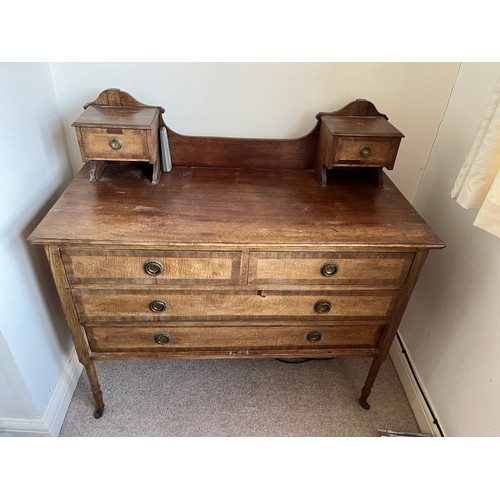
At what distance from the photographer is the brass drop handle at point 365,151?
Answer: 1.21 metres

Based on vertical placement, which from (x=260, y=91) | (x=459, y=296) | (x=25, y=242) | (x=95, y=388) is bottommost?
(x=95, y=388)

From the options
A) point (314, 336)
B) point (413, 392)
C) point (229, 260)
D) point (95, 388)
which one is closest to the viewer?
point (229, 260)

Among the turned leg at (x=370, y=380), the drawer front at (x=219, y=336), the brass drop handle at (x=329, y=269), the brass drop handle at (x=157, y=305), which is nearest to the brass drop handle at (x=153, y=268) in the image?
the brass drop handle at (x=157, y=305)

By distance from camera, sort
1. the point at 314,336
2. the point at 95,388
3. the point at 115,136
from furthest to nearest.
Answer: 1. the point at 95,388
2. the point at 314,336
3. the point at 115,136

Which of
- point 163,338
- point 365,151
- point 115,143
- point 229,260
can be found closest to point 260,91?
point 365,151

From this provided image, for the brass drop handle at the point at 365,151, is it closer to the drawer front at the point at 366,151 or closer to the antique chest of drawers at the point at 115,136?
the drawer front at the point at 366,151

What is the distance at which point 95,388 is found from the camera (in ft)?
4.42

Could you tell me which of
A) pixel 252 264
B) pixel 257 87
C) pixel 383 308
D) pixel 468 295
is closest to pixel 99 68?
pixel 257 87

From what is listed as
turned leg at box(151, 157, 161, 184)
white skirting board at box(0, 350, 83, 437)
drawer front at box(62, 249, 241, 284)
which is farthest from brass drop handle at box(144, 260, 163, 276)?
white skirting board at box(0, 350, 83, 437)

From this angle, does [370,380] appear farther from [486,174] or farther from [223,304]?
[486,174]

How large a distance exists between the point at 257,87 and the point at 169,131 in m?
0.35

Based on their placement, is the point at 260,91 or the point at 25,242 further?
the point at 260,91

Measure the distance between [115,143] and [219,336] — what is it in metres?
0.69

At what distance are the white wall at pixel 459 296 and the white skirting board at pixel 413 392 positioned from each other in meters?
0.05
